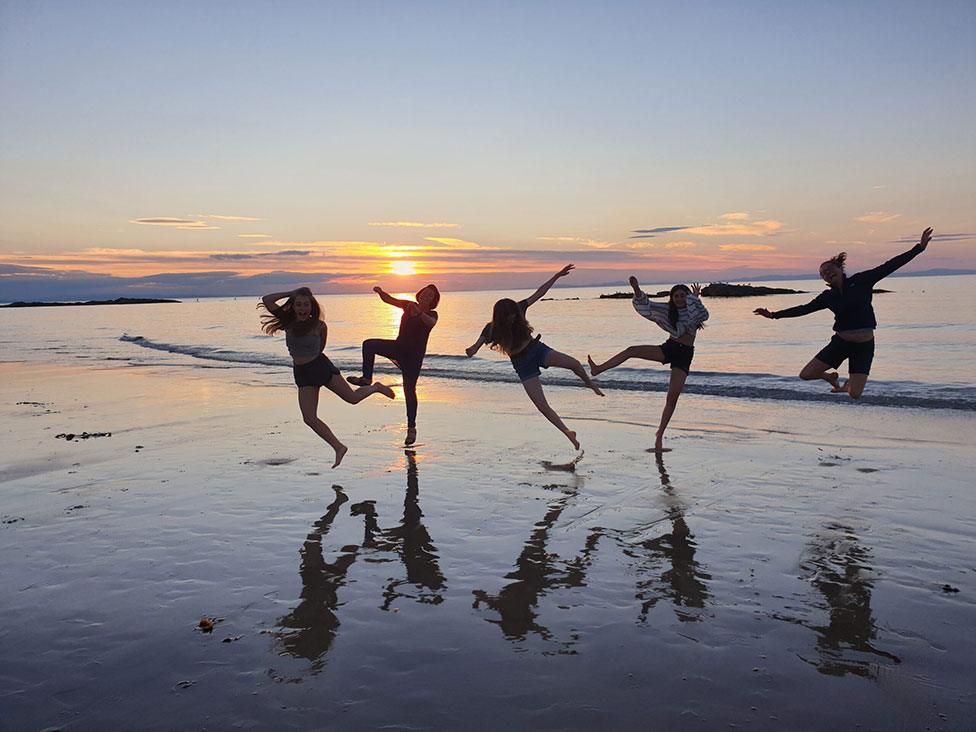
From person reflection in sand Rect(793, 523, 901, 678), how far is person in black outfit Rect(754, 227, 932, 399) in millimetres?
4467

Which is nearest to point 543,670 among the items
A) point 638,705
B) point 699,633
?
point 638,705

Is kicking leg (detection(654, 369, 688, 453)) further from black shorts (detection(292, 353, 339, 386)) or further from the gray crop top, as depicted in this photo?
the gray crop top

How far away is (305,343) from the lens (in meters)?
9.77

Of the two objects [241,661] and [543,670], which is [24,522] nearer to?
[241,661]

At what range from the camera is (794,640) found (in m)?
4.66

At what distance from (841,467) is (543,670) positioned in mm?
6676

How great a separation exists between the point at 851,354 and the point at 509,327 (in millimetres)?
5115

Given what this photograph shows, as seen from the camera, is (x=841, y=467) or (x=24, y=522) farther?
(x=841, y=467)

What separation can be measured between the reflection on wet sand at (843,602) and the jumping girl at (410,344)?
266 inches

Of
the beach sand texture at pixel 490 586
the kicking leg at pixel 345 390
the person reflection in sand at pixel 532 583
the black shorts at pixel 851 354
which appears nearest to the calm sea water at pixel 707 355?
the black shorts at pixel 851 354

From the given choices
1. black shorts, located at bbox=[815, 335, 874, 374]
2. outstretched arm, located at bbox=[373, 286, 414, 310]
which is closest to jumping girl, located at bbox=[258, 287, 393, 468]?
outstretched arm, located at bbox=[373, 286, 414, 310]

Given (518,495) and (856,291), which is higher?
(856,291)

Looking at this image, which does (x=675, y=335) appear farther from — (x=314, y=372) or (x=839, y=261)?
(x=314, y=372)

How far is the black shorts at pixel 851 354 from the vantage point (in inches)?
421
